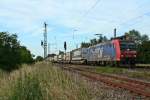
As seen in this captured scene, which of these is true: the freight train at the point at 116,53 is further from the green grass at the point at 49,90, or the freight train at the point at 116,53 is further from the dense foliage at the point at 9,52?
the green grass at the point at 49,90

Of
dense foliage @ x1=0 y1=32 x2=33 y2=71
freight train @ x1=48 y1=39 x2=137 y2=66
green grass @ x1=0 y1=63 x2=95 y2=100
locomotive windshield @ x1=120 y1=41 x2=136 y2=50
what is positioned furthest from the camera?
locomotive windshield @ x1=120 y1=41 x2=136 y2=50

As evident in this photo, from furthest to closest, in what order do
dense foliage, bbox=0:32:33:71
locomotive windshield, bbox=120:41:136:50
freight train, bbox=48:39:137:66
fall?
locomotive windshield, bbox=120:41:136:50, freight train, bbox=48:39:137:66, dense foliage, bbox=0:32:33:71

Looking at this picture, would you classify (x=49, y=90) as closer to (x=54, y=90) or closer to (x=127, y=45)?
(x=54, y=90)

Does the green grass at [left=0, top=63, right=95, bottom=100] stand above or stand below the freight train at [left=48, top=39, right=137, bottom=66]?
below

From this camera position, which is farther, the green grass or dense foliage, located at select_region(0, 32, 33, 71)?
dense foliage, located at select_region(0, 32, 33, 71)

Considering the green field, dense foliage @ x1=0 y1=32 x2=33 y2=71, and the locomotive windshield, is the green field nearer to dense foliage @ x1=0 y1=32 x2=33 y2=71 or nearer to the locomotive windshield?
dense foliage @ x1=0 y1=32 x2=33 y2=71

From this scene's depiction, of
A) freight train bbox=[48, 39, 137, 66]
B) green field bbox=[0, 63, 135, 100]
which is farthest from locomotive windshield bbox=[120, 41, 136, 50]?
green field bbox=[0, 63, 135, 100]

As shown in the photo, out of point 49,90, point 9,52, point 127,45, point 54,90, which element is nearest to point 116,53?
point 127,45

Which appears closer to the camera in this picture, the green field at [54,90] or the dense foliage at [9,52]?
the green field at [54,90]

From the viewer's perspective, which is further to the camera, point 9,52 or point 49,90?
point 9,52

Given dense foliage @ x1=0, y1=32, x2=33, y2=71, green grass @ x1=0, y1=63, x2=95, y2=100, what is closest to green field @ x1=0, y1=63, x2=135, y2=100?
green grass @ x1=0, y1=63, x2=95, y2=100

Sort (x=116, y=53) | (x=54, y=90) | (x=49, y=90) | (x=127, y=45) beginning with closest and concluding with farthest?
(x=54, y=90), (x=49, y=90), (x=116, y=53), (x=127, y=45)

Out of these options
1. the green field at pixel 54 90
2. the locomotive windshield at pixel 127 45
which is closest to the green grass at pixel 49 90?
the green field at pixel 54 90

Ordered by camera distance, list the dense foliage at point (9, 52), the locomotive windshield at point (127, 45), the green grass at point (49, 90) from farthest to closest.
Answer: the locomotive windshield at point (127, 45) < the dense foliage at point (9, 52) < the green grass at point (49, 90)
